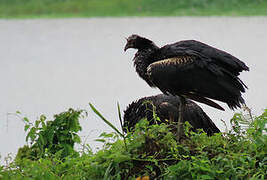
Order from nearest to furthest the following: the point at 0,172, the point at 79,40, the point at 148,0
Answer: the point at 0,172
the point at 79,40
the point at 148,0

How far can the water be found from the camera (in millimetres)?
7176

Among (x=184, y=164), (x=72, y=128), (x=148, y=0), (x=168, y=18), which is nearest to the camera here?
(x=184, y=164)

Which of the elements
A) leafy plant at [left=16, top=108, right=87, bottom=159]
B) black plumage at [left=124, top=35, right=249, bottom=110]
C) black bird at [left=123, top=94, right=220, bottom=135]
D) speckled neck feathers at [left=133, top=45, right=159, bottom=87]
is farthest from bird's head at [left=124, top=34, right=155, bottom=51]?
leafy plant at [left=16, top=108, right=87, bottom=159]

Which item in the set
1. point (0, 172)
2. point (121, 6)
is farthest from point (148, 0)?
point (0, 172)

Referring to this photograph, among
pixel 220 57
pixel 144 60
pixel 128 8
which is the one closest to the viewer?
pixel 220 57

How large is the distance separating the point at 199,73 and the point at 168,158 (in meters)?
0.92

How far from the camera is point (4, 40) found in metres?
12.5

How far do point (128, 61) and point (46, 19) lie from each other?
5.56 metres

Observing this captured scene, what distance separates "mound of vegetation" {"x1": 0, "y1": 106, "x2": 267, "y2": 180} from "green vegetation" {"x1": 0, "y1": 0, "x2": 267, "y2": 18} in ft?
36.6

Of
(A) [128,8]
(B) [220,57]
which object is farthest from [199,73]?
(A) [128,8]

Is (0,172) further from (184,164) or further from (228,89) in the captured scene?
(228,89)

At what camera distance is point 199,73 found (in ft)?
11.6

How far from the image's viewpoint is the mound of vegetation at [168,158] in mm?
2676

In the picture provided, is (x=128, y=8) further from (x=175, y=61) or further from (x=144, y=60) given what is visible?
(x=175, y=61)
